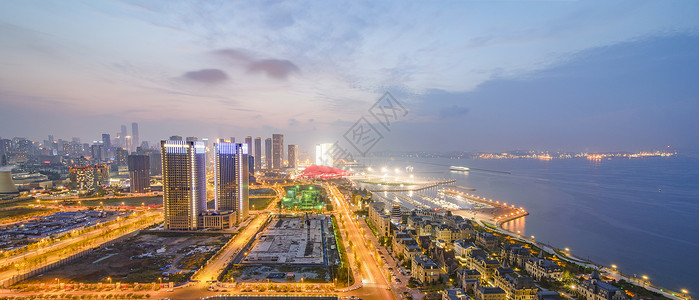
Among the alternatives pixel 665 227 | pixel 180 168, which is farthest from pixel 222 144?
pixel 665 227

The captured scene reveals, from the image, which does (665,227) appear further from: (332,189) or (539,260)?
(332,189)

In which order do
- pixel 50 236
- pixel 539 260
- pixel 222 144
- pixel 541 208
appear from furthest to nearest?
pixel 541 208, pixel 222 144, pixel 50 236, pixel 539 260

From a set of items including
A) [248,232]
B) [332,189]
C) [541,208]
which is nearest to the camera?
[248,232]

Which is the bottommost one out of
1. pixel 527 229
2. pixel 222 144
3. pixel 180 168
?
pixel 527 229

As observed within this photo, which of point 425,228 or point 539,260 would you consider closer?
point 539,260

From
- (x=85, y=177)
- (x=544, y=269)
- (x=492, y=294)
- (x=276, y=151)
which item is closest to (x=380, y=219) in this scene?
(x=544, y=269)

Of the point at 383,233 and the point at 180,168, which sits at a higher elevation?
the point at 180,168

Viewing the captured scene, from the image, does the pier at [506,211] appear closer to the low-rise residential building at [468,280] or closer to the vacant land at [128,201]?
the low-rise residential building at [468,280]

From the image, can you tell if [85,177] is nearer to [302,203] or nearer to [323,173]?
[302,203]
